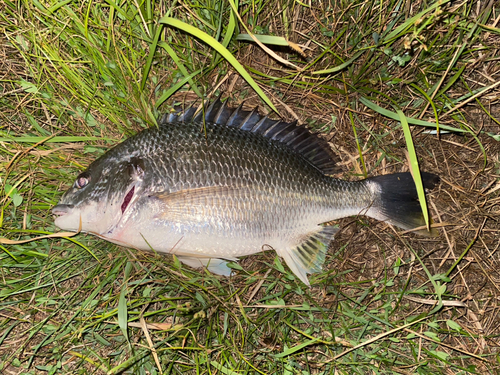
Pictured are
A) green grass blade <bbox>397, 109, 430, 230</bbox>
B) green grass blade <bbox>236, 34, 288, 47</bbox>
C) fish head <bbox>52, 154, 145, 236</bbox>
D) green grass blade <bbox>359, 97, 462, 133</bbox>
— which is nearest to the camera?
green grass blade <bbox>236, 34, 288, 47</bbox>

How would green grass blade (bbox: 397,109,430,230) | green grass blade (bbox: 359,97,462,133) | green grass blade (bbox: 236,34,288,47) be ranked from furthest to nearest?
1. green grass blade (bbox: 359,97,462,133)
2. green grass blade (bbox: 397,109,430,230)
3. green grass blade (bbox: 236,34,288,47)

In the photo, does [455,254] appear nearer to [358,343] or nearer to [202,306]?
[358,343]

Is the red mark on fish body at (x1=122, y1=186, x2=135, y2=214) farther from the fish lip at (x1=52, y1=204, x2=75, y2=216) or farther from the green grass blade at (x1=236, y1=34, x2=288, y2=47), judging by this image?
the green grass blade at (x1=236, y1=34, x2=288, y2=47)

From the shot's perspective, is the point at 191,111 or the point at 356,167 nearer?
Result: the point at 191,111

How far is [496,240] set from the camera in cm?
262

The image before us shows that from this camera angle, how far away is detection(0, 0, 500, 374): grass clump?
2422 mm

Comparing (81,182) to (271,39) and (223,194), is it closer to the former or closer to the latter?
(223,194)

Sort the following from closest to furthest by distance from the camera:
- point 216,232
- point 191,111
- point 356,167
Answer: point 216,232, point 191,111, point 356,167

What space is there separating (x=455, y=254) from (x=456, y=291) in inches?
11.2

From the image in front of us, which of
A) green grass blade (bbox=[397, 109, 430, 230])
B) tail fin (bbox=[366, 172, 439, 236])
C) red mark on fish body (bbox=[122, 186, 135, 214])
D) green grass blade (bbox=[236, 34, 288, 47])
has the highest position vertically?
green grass blade (bbox=[236, 34, 288, 47])

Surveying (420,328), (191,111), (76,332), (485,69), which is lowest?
(420,328)

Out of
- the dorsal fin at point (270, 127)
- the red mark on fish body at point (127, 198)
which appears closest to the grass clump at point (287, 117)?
the dorsal fin at point (270, 127)

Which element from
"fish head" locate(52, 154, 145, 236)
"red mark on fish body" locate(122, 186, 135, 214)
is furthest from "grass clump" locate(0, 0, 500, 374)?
"red mark on fish body" locate(122, 186, 135, 214)

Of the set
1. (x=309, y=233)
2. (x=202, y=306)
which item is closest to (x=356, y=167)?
(x=309, y=233)
